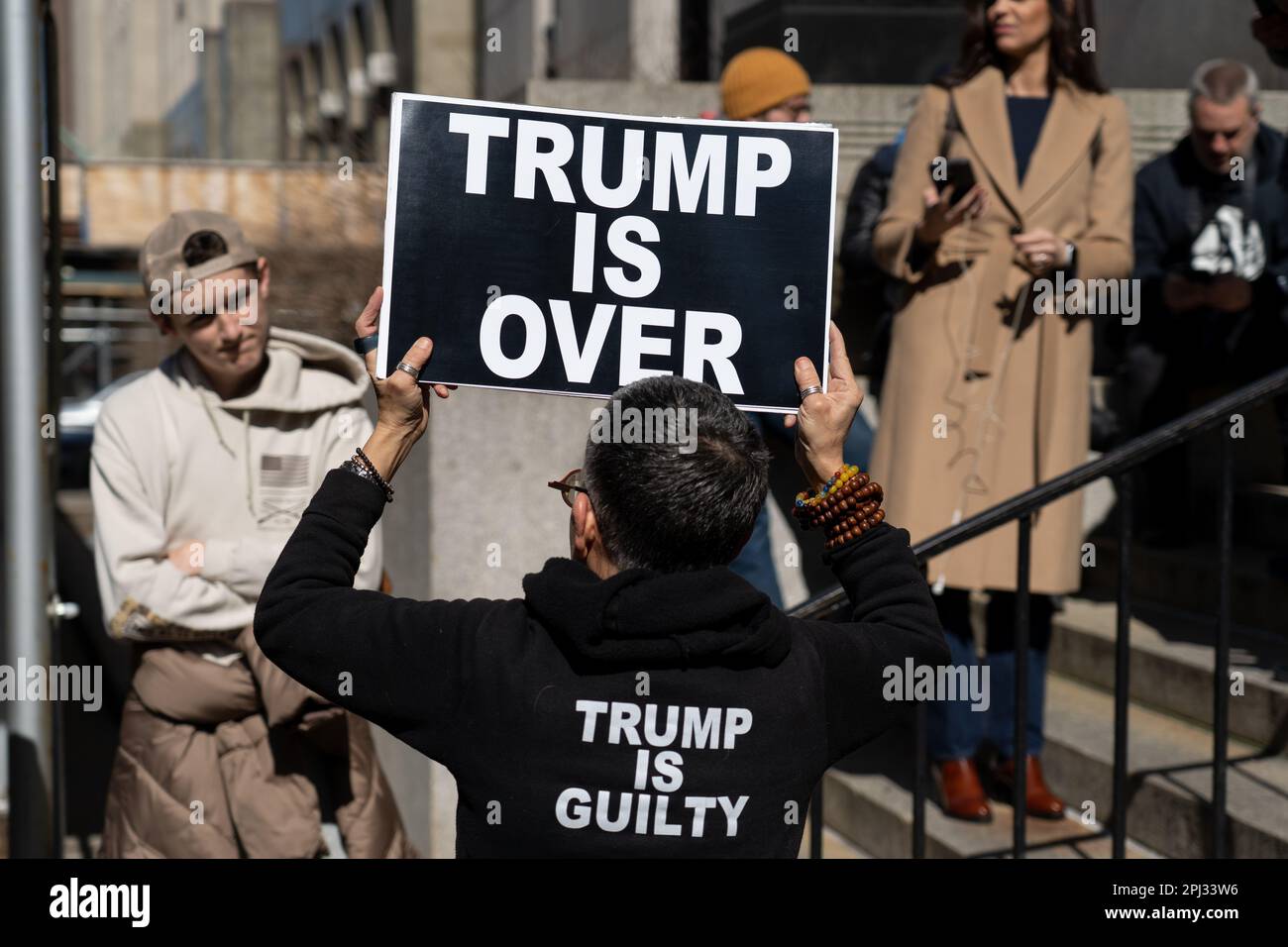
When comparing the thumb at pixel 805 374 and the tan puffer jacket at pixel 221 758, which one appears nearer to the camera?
the thumb at pixel 805 374

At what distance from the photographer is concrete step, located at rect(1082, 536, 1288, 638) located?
5465mm

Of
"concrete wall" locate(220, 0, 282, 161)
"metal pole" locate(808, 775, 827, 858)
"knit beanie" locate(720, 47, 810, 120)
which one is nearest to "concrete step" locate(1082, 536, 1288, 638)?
"metal pole" locate(808, 775, 827, 858)

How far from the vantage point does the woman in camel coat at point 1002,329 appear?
4.81 m

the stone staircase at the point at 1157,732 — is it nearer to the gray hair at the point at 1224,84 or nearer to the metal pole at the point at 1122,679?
the metal pole at the point at 1122,679

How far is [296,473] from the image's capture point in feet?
12.5

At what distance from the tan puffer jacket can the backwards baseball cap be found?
2.78ft

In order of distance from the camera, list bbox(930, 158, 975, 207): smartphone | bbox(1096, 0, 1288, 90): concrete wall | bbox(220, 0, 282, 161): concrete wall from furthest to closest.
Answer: bbox(220, 0, 282, 161): concrete wall < bbox(1096, 0, 1288, 90): concrete wall < bbox(930, 158, 975, 207): smartphone

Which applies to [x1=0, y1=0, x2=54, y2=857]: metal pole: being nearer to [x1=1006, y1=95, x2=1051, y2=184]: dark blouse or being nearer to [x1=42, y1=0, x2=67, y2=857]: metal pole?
[x1=42, y1=0, x2=67, y2=857]: metal pole

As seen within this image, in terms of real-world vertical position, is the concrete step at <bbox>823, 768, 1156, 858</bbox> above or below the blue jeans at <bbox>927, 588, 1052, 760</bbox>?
below

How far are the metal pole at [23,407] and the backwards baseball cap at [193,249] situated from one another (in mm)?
1050

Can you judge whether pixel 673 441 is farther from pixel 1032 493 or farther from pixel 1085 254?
pixel 1085 254

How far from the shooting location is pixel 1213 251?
5625 millimetres

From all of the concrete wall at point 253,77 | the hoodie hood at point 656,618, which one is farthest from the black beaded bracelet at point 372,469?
the concrete wall at point 253,77
